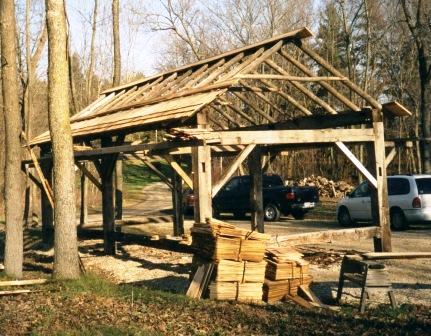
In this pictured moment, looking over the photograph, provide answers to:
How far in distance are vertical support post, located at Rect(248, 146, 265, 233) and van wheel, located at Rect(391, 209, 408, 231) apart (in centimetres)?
606

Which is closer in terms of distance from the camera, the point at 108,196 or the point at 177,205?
the point at 108,196

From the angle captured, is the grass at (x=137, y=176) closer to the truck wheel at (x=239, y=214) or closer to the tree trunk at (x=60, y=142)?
the truck wheel at (x=239, y=214)

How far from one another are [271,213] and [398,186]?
667 centimetres

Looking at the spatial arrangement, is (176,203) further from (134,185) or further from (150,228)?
(134,185)

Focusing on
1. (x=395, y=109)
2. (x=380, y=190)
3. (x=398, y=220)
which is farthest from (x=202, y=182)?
(x=398, y=220)

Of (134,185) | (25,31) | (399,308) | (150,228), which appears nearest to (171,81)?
(150,228)

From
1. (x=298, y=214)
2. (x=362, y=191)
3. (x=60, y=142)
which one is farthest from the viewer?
(x=298, y=214)

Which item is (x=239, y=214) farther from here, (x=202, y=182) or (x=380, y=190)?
(x=202, y=182)

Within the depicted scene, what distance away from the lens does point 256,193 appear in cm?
1504

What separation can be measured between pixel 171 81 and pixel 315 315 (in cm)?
946

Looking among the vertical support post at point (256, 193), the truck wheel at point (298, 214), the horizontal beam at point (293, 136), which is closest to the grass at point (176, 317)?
the horizontal beam at point (293, 136)

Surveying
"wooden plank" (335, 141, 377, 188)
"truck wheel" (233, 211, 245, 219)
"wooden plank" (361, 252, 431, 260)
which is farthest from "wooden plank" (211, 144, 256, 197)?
"truck wheel" (233, 211, 245, 219)

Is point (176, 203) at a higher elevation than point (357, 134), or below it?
below

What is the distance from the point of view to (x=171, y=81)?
15688 mm
